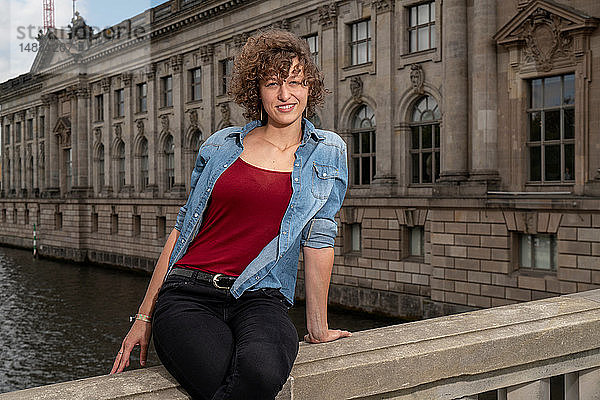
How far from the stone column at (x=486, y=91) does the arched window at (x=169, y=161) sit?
21639 mm

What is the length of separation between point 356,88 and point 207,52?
12009 millimetres

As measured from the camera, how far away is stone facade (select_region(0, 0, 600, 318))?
18547mm

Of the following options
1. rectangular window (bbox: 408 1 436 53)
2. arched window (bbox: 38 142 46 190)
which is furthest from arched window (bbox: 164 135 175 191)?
arched window (bbox: 38 142 46 190)

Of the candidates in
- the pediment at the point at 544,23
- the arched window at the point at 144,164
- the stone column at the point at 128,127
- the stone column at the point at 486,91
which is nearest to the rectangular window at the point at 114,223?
the stone column at the point at 128,127

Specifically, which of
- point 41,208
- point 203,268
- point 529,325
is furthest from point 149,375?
point 41,208

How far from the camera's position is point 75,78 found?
158 ft

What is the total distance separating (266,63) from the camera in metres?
3.52

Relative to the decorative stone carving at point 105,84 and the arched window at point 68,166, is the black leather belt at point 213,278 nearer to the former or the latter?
the decorative stone carving at point 105,84

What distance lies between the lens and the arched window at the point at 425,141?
75.2ft

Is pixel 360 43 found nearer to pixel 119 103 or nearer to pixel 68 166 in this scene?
pixel 119 103

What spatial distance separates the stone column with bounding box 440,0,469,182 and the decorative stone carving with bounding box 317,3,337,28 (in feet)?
18.3

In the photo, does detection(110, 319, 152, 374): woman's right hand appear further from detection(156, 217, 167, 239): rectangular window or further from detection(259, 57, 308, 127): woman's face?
detection(156, 217, 167, 239): rectangular window

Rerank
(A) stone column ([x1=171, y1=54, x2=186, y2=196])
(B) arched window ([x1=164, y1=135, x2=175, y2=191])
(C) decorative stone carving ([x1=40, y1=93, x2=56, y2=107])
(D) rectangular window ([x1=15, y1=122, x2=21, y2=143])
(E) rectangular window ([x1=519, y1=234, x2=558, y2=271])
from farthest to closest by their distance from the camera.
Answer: (D) rectangular window ([x1=15, y1=122, x2=21, y2=143]) → (C) decorative stone carving ([x1=40, y1=93, x2=56, y2=107]) → (B) arched window ([x1=164, y1=135, x2=175, y2=191]) → (A) stone column ([x1=171, y1=54, x2=186, y2=196]) → (E) rectangular window ([x1=519, y1=234, x2=558, y2=271])

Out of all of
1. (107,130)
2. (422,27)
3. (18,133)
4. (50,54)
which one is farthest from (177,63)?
(18,133)
